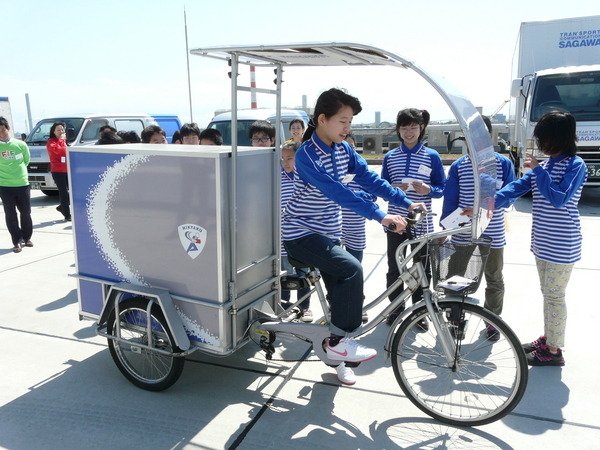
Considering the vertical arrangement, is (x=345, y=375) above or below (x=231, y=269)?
below

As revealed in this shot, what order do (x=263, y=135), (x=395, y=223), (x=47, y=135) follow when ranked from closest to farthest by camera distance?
1. (x=395, y=223)
2. (x=263, y=135)
3. (x=47, y=135)

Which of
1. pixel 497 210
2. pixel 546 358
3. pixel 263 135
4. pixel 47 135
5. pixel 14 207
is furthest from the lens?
pixel 47 135

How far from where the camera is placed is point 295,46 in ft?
8.28

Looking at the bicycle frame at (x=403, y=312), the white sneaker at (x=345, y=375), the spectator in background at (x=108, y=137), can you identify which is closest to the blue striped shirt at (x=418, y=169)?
the bicycle frame at (x=403, y=312)

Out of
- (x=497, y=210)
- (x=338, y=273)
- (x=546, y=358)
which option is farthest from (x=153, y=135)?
(x=546, y=358)

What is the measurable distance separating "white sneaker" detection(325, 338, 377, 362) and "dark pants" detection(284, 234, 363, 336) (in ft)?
0.23

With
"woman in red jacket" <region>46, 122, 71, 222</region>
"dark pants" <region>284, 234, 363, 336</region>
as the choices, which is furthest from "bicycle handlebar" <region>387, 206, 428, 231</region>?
"woman in red jacket" <region>46, 122, 71, 222</region>

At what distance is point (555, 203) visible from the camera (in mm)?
3172

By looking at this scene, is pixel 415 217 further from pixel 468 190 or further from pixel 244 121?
pixel 244 121

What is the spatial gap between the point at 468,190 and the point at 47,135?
34.9 ft

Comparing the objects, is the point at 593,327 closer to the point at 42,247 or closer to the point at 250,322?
the point at 250,322

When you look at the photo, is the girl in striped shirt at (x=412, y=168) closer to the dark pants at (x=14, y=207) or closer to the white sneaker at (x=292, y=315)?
the white sneaker at (x=292, y=315)

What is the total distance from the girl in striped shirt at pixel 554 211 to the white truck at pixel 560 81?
17.2 ft

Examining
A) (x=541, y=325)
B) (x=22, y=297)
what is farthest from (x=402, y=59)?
(x=22, y=297)
